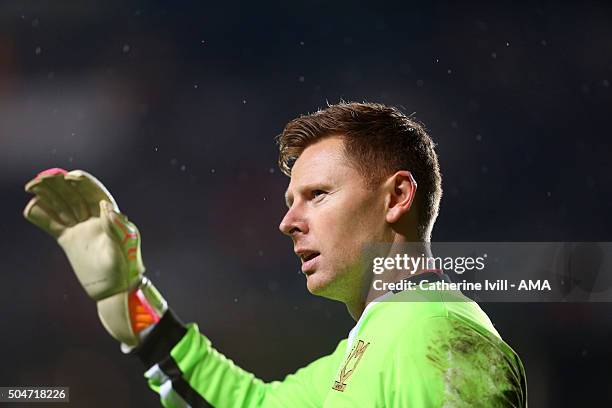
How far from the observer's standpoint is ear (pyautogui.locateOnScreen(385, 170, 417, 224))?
1.90 metres

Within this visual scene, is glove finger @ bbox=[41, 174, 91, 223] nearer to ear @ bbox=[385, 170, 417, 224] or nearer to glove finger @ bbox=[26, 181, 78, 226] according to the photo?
glove finger @ bbox=[26, 181, 78, 226]

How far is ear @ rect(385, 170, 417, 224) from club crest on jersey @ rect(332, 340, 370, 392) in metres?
0.35

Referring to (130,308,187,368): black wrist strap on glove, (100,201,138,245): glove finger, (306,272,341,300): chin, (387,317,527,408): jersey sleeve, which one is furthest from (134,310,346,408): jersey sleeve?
(387,317,527,408): jersey sleeve

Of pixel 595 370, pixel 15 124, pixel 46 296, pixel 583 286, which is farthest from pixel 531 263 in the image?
pixel 15 124

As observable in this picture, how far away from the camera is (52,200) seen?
2.27m

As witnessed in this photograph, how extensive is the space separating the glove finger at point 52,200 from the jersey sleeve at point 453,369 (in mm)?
1196

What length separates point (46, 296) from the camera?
4.77 meters

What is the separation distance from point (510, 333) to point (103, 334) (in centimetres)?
Result: 261

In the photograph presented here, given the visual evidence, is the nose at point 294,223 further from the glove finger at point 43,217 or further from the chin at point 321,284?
the glove finger at point 43,217

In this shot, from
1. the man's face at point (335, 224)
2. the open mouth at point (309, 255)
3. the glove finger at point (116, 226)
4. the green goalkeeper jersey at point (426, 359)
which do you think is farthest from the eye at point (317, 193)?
the glove finger at point (116, 226)

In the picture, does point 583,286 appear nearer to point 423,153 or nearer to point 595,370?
point 595,370

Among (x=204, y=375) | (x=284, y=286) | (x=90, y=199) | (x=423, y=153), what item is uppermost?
(x=284, y=286)

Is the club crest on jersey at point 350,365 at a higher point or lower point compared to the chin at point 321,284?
lower

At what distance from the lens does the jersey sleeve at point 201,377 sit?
7.37 feet
